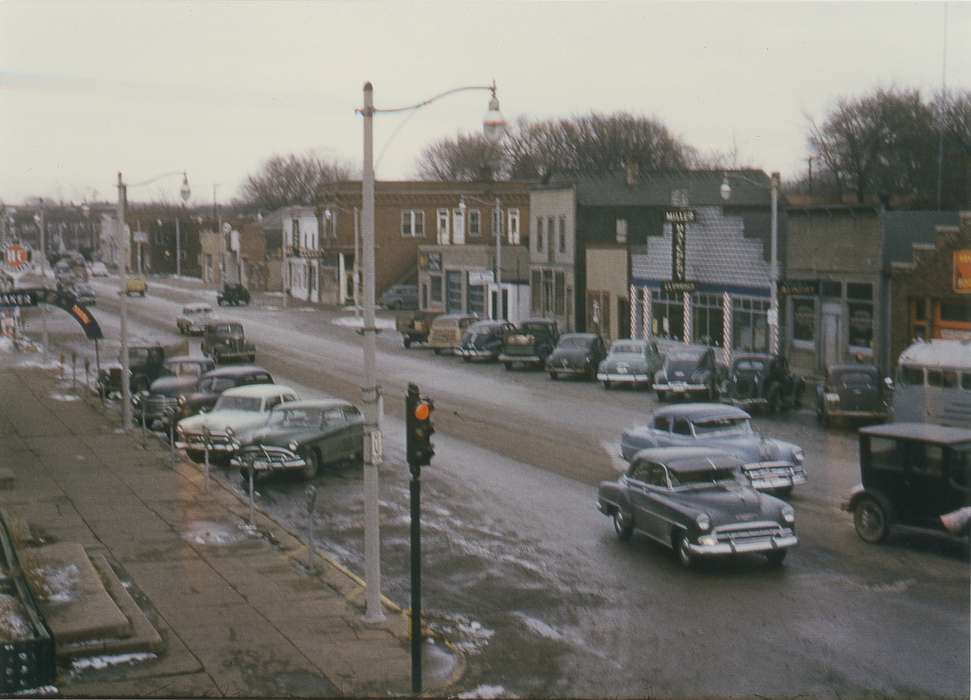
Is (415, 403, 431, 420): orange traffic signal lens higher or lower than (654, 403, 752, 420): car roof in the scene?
higher

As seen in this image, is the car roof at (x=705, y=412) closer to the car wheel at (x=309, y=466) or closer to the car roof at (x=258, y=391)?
the car wheel at (x=309, y=466)

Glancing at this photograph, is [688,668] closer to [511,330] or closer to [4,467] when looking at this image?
[4,467]

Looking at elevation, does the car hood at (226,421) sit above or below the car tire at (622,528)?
above

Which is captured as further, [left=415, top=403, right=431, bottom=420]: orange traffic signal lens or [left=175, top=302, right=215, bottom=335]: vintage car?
[left=175, top=302, right=215, bottom=335]: vintage car

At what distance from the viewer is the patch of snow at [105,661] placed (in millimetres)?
12797

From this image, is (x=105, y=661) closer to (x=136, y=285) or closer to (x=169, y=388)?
(x=169, y=388)

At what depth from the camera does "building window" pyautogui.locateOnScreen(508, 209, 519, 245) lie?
149 feet

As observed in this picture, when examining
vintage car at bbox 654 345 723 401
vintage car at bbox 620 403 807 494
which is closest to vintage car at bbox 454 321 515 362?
vintage car at bbox 654 345 723 401

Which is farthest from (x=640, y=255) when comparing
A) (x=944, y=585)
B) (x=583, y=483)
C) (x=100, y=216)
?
(x=944, y=585)

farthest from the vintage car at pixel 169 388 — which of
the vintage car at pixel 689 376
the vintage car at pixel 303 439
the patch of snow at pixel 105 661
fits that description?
the patch of snow at pixel 105 661

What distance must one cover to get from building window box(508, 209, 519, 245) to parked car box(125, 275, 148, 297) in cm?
1647

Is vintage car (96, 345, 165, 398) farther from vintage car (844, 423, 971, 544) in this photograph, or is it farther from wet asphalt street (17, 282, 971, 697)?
vintage car (844, 423, 971, 544)

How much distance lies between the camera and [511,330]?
35.7 meters

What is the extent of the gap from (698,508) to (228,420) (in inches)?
454
